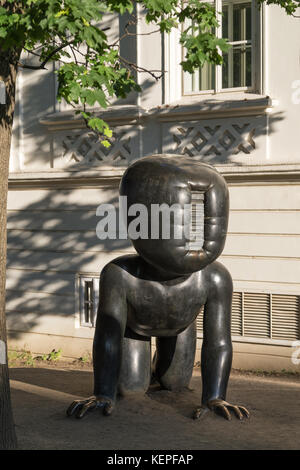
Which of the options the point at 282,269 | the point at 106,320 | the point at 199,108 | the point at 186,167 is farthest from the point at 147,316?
the point at 199,108

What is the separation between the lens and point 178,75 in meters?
→ 9.48

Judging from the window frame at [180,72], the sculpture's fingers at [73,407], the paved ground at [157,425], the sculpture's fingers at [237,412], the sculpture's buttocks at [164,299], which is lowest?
the paved ground at [157,425]

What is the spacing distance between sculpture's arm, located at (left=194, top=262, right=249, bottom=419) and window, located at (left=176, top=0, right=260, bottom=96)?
4191 millimetres

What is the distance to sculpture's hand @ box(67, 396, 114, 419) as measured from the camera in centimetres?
524

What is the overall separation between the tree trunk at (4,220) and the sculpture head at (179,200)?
97 centimetres

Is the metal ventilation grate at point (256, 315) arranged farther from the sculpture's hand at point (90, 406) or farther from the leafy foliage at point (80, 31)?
the sculpture's hand at point (90, 406)

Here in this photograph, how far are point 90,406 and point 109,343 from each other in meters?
0.50

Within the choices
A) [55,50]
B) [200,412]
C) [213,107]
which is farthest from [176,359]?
[213,107]

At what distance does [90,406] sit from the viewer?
17.3ft

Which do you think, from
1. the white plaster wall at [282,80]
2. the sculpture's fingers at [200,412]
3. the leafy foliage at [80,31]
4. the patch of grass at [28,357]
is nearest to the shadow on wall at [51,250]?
the patch of grass at [28,357]

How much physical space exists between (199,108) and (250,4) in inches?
61.2

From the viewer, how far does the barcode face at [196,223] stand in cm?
515

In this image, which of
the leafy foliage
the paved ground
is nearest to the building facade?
the paved ground

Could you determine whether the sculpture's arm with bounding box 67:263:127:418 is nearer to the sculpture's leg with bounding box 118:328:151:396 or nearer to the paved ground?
the paved ground
